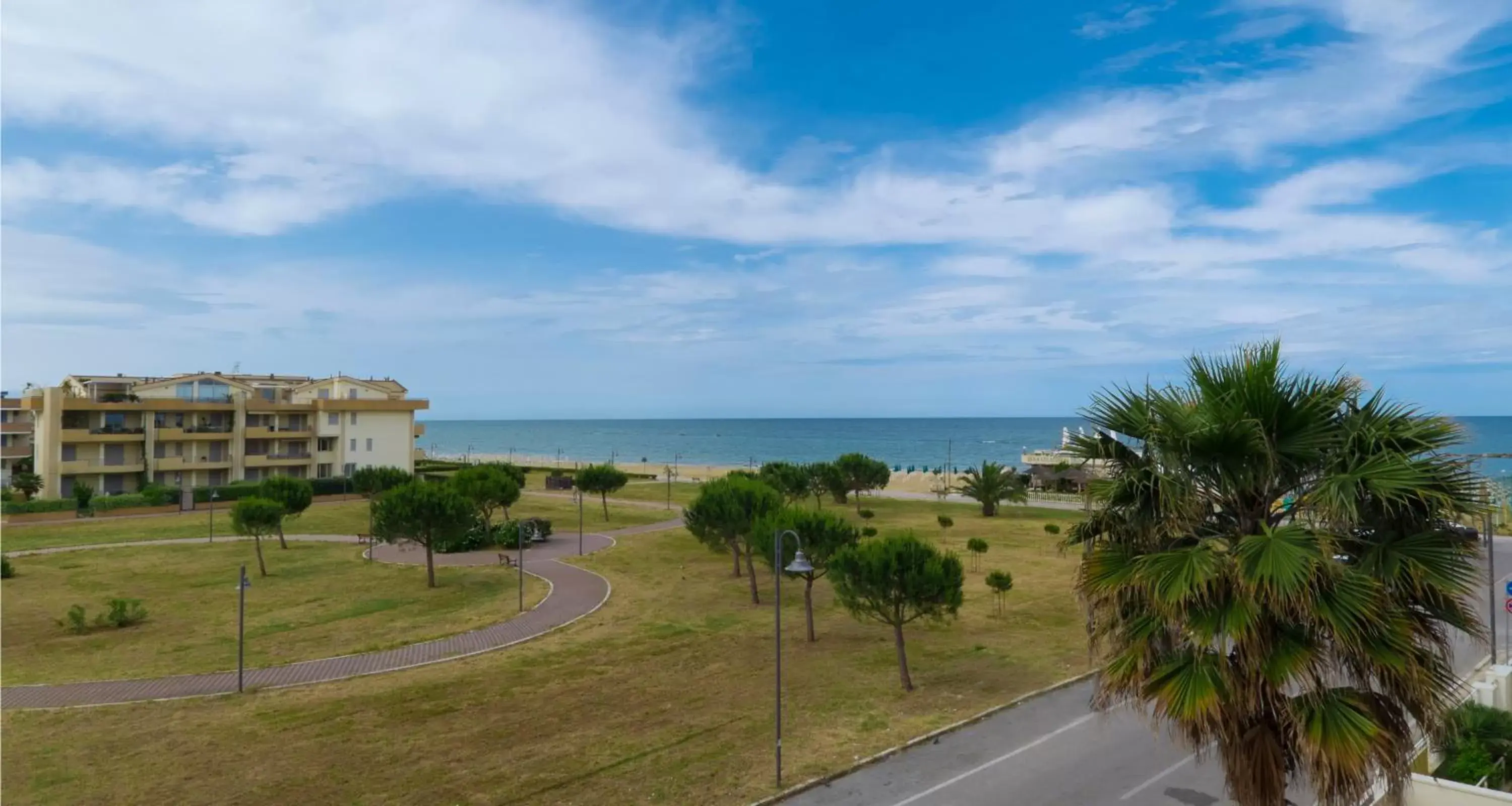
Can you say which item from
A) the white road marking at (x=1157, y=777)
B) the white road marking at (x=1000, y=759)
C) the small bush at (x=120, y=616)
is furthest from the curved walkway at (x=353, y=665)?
the white road marking at (x=1157, y=777)

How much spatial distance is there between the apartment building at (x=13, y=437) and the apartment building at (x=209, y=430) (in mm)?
2225

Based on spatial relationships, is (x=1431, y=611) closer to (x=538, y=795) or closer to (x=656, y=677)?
(x=538, y=795)

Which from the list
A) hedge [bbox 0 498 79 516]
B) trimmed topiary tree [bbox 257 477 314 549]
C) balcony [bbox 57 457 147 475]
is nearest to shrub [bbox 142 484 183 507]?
hedge [bbox 0 498 79 516]

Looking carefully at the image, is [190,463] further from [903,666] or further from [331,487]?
[903,666]

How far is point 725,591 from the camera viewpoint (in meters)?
31.7

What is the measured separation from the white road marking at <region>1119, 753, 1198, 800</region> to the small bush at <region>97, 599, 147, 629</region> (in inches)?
1141

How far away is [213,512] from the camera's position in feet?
174

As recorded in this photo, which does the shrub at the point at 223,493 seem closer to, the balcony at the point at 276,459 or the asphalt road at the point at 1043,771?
the balcony at the point at 276,459

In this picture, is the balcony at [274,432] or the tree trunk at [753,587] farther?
the balcony at [274,432]

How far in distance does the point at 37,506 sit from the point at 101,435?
27.2 feet

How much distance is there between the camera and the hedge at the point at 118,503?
168 feet

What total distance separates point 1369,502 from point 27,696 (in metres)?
26.2

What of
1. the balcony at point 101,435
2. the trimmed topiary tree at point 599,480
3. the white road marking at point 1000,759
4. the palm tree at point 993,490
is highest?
the balcony at point 101,435

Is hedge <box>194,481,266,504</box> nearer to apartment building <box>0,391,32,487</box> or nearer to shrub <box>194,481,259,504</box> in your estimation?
shrub <box>194,481,259,504</box>
